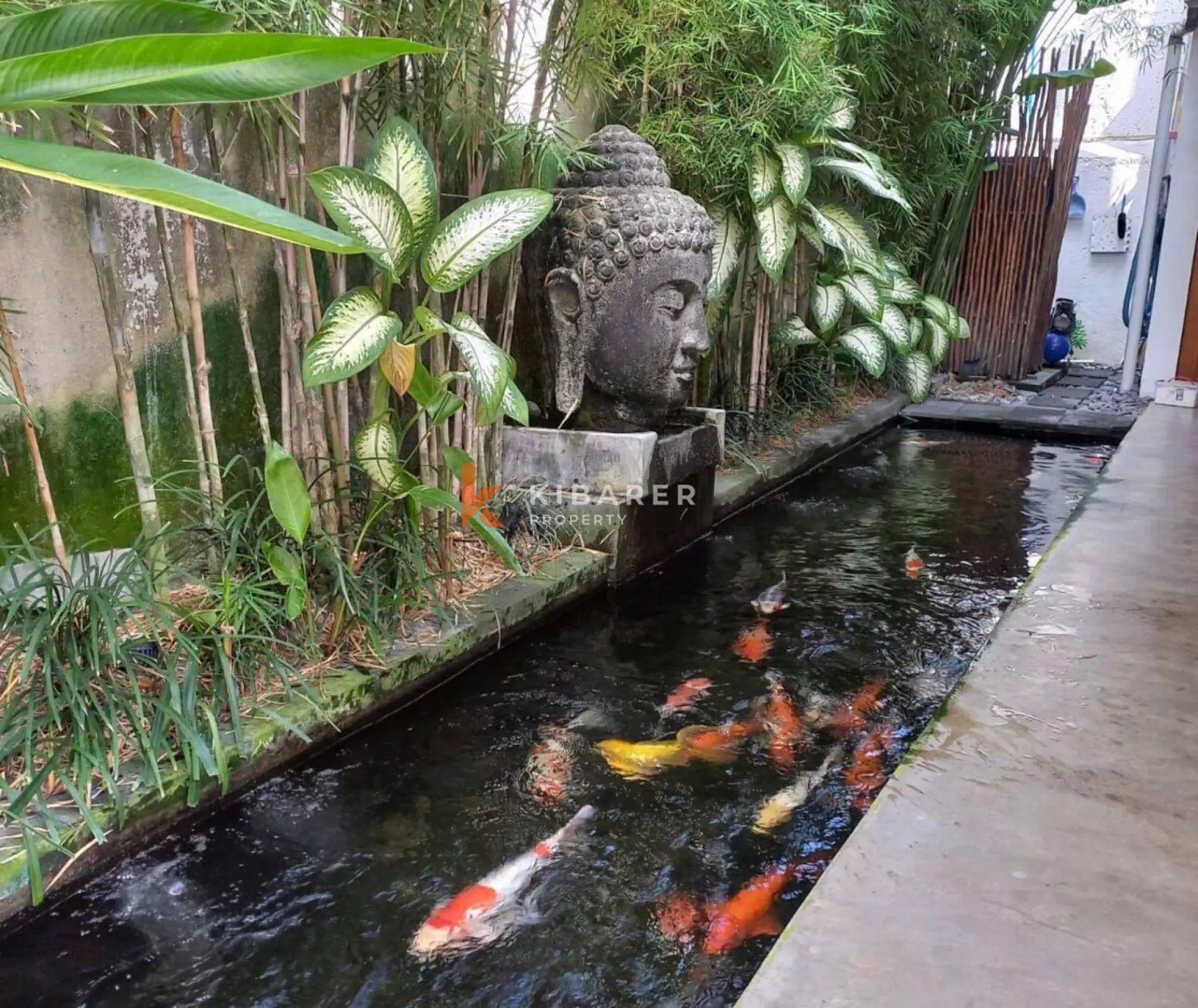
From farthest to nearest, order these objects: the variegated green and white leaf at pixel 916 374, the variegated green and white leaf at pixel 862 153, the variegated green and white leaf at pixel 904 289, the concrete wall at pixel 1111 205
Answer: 1. the concrete wall at pixel 1111 205
2. the variegated green and white leaf at pixel 916 374
3. the variegated green and white leaf at pixel 904 289
4. the variegated green and white leaf at pixel 862 153

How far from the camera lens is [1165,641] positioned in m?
2.38

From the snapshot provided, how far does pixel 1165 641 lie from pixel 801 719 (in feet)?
2.90

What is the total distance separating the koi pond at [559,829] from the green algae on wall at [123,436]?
0.82 meters

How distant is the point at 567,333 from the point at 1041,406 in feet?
15.3

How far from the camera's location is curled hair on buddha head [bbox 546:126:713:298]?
320 centimetres

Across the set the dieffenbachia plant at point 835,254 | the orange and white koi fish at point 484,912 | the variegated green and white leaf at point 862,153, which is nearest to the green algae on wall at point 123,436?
the orange and white koi fish at point 484,912

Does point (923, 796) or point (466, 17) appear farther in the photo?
point (466, 17)

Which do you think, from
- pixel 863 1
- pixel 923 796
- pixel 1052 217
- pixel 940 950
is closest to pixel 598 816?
pixel 923 796

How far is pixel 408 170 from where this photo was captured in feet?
7.44

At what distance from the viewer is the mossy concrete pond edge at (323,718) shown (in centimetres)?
166

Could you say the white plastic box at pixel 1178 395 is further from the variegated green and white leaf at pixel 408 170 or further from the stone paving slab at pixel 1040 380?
the variegated green and white leaf at pixel 408 170

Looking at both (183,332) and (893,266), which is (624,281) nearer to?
(183,332)

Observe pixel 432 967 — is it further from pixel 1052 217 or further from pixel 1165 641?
pixel 1052 217

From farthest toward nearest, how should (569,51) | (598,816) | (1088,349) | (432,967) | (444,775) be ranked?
(1088,349), (569,51), (444,775), (598,816), (432,967)
